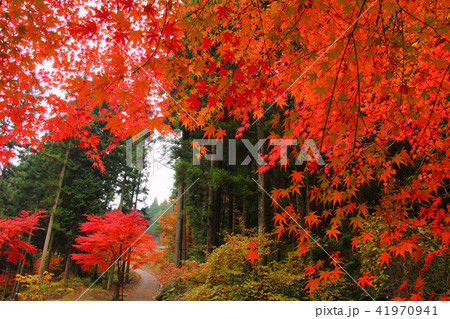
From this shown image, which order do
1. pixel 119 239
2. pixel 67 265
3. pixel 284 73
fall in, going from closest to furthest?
pixel 284 73, pixel 119 239, pixel 67 265

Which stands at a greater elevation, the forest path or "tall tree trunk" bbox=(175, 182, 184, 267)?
"tall tree trunk" bbox=(175, 182, 184, 267)

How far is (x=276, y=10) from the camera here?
248cm

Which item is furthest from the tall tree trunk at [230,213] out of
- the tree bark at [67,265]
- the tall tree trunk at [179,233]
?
the tree bark at [67,265]

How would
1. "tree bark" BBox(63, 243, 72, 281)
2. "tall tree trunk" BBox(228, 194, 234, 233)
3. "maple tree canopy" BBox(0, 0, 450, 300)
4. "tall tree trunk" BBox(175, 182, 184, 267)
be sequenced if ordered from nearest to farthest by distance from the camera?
"maple tree canopy" BBox(0, 0, 450, 300) < "tall tree trunk" BBox(175, 182, 184, 267) < "tall tree trunk" BBox(228, 194, 234, 233) < "tree bark" BBox(63, 243, 72, 281)

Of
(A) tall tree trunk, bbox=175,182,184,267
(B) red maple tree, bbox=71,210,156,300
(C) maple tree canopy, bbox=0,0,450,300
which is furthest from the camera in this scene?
(A) tall tree trunk, bbox=175,182,184,267

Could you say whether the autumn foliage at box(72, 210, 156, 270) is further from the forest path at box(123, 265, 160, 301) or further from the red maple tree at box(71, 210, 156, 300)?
the forest path at box(123, 265, 160, 301)

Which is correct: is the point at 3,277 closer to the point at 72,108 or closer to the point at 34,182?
the point at 34,182

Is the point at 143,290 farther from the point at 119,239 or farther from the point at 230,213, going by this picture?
the point at 119,239

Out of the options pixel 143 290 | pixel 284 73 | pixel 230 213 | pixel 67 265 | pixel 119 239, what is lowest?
pixel 143 290

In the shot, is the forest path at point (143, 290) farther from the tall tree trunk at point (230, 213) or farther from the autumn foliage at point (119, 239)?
the autumn foliage at point (119, 239)

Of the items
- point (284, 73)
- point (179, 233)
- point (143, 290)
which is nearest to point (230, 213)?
point (179, 233)

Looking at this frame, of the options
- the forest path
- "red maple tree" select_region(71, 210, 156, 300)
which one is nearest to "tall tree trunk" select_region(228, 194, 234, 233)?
"red maple tree" select_region(71, 210, 156, 300)
